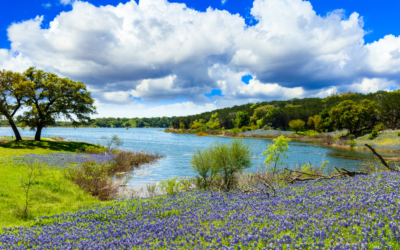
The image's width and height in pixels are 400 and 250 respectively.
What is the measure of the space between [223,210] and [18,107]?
45595 millimetres

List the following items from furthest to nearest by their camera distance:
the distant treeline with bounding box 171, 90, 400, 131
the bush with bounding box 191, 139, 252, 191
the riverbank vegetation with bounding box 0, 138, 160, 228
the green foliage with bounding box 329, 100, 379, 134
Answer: the distant treeline with bounding box 171, 90, 400, 131, the green foliage with bounding box 329, 100, 379, 134, the bush with bounding box 191, 139, 252, 191, the riverbank vegetation with bounding box 0, 138, 160, 228

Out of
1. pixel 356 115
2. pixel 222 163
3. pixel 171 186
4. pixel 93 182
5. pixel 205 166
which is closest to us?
pixel 171 186

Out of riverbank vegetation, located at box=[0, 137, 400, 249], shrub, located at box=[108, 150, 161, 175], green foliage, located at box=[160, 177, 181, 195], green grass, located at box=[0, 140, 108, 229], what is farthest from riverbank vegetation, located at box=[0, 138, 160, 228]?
shrub, located at box=[108, 150, 161, 175]

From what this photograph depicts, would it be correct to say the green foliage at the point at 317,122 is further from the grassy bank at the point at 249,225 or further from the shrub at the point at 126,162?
the grassy bank at the point at 249,225

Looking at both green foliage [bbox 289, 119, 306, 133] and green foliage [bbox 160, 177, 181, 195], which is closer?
green foliage [bbox 160, 177, 181, 195]

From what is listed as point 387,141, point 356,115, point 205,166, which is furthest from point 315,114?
point 205,166

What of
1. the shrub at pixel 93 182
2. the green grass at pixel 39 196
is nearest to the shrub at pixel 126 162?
the shrub at pixel 93 182

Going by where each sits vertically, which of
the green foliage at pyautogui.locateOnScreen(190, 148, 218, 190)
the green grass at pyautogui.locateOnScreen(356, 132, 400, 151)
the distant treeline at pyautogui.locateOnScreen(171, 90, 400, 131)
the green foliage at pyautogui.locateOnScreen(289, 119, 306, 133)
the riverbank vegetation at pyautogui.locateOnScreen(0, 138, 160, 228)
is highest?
the distant treeline at pyautogui.locateOnScreen(171, 90, 400, 131)

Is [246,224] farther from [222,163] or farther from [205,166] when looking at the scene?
[205,166]

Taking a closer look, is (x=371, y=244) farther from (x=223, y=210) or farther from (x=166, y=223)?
(x=166, y=223)

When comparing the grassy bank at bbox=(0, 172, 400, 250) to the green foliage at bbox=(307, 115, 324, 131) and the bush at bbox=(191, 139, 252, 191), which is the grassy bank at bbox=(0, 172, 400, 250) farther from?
the green foliage at bbox=(307, 115, 324, 131)

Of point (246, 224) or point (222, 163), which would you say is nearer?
point (246, 224)

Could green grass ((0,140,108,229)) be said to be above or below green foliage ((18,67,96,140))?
below

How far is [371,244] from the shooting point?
3.89 meters
